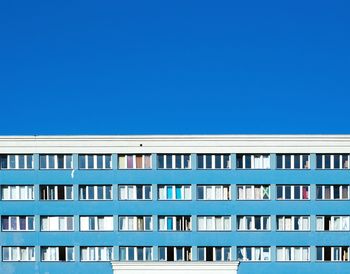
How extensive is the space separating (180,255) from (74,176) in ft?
27.9

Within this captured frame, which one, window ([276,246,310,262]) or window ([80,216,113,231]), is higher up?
window ([80,216,113,231])

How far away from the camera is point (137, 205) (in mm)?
51344

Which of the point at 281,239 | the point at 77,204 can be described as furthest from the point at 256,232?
the point at 77,204

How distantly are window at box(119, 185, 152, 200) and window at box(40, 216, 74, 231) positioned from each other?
368 cm

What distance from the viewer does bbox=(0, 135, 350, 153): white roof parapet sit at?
51.2 m

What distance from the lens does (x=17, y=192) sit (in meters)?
51.5

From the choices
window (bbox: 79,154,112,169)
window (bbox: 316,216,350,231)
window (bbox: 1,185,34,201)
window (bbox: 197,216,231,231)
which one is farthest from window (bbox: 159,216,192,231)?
window (bbox: 1,185,34,201)

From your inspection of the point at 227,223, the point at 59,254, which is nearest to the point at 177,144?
the point at 227,223

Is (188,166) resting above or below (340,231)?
above

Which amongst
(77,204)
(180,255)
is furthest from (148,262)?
(77,204)

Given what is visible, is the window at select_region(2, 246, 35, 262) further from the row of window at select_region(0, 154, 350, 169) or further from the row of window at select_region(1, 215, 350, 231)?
the row of window at select_region(0, 154, 350, 169)

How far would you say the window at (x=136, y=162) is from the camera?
5156cm

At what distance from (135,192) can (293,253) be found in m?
10.9

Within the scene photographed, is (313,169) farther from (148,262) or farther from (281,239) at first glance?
(148,262)
